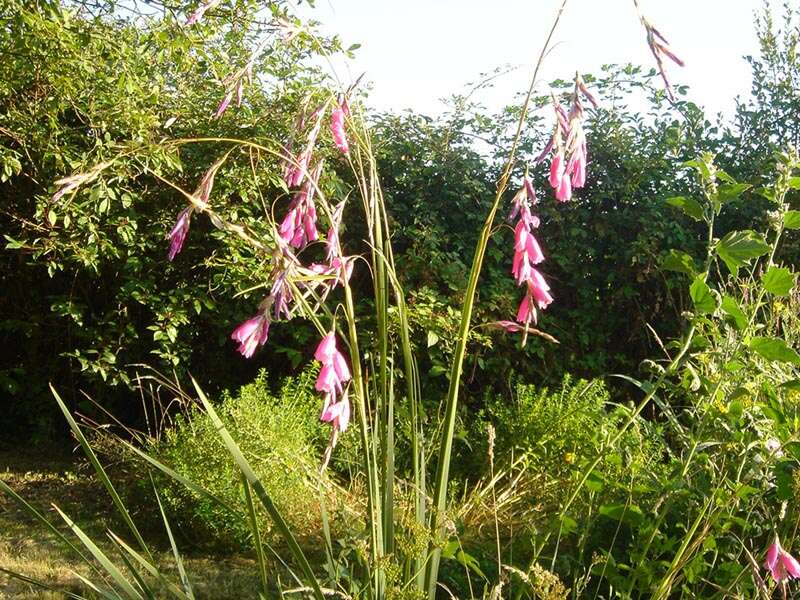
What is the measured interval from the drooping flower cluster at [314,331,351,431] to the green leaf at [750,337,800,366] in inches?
39.0

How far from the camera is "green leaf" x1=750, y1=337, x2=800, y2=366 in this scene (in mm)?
2100

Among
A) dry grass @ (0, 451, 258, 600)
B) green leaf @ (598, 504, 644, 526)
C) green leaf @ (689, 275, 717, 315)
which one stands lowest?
dry grass @ (0, 451, 258, 600)

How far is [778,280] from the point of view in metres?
2.24

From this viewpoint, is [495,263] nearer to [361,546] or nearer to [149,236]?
[149,236]

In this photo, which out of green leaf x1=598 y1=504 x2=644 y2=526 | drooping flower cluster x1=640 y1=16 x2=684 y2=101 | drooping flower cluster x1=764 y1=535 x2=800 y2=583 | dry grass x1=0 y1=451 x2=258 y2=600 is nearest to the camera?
drooping flower cluster x1=640 y1=16 x2=684 y2=101

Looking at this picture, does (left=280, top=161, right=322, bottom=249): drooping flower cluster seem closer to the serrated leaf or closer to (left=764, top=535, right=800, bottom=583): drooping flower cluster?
(left=764, top=535, right=800, bottom=583): drooping flower cluster

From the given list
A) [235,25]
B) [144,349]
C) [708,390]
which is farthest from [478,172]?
[708,390]

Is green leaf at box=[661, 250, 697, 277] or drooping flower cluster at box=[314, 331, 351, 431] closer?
drooping flower cluster at box=[314, 331, 351, 431]

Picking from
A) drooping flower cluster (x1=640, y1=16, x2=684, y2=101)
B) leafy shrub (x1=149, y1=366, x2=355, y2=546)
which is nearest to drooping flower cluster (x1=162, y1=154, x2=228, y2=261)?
drooping flower cluster (x1=640, y1=16, x2=684, y2=101)

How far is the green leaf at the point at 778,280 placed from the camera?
7.29 ft

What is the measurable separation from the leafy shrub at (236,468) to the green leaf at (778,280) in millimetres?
2021

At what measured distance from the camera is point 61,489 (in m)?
5.04

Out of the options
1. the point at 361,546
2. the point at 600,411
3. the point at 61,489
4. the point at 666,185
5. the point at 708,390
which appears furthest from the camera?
the point at 666,185

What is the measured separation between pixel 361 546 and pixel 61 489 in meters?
3.76
